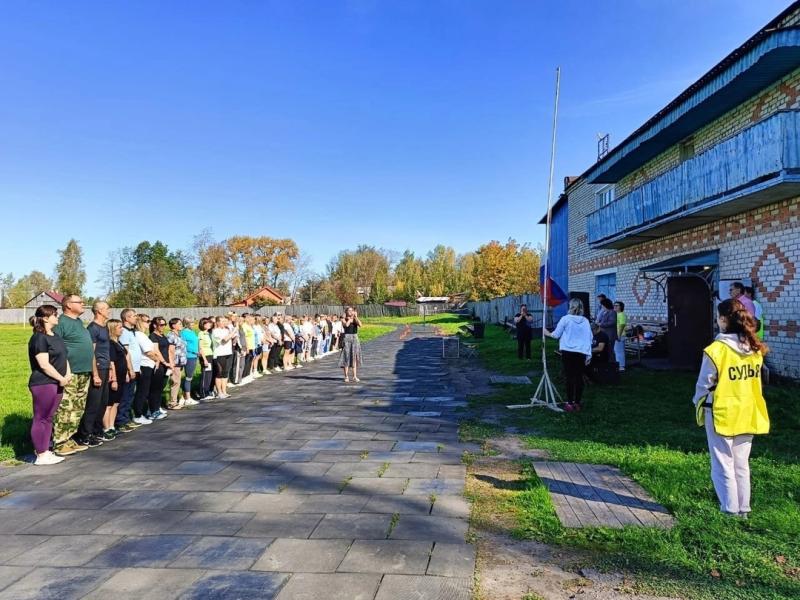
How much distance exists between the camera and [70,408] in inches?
260

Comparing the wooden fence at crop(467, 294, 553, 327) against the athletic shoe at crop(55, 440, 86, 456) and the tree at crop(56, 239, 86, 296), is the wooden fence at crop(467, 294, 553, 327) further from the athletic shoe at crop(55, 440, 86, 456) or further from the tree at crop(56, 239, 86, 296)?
the tree at crop(56, 239, 86, 296)

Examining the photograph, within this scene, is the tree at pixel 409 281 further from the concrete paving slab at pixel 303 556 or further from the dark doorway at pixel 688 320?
the concrete paving slab at pixel 303 556

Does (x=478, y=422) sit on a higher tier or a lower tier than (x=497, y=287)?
lower

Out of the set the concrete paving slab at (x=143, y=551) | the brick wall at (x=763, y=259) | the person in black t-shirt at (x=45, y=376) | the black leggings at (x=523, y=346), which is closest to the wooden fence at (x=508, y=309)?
the brick wall at (x=763, y=259)

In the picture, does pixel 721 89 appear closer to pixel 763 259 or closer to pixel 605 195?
pixel 763 259

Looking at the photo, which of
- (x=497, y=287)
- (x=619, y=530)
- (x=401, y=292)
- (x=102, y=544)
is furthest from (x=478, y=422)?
(x=401, y=292)

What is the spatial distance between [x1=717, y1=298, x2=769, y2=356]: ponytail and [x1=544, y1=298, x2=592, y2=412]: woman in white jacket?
3866 millimetres

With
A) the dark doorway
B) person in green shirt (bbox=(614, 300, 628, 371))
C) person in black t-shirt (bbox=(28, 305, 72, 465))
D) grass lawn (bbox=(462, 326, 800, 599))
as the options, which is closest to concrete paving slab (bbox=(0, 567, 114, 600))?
grass lawn (bbox=(462, 326, 800, 599))

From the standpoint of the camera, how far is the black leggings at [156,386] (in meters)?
8.86

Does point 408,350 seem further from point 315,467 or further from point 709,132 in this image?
point 315,467

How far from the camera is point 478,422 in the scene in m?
8.07

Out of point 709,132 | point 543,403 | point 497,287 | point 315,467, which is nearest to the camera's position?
point 315,467

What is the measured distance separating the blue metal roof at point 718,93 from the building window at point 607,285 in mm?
4599

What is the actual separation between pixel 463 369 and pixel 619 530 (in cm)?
1150
